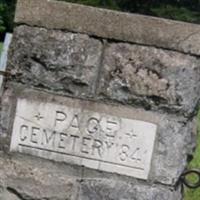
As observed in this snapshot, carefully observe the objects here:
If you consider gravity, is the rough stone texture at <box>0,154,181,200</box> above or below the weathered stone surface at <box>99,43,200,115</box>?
below

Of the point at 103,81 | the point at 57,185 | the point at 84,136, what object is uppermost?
the point at 103,81

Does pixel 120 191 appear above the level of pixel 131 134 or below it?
below

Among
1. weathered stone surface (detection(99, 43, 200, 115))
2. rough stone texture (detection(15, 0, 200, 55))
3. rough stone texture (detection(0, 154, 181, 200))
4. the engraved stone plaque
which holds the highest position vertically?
rough stone texture (detection(15, 0, 200, 55))

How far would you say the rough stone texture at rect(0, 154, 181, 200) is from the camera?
12.4 feet

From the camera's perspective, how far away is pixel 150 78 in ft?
12.3

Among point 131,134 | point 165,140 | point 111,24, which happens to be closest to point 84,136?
point 131,134

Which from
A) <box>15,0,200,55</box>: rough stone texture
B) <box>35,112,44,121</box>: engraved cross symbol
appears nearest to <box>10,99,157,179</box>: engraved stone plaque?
<box>35,112,44,121</box>: engraved cross symbol

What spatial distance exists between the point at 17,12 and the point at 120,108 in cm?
59

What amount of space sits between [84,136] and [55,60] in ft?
1.10

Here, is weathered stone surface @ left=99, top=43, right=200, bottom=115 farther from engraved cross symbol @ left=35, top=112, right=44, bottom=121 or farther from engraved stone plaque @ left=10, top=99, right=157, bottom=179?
engraved cross symbol @ left=35, top=112, right=44, bottom=121

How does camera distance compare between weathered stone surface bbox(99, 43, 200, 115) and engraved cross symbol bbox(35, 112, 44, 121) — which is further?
engraved cross symbol bbox(35, 112, 44, 121)

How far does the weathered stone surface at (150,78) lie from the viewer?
3.71m

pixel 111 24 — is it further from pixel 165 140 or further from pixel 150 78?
pixel 165 140

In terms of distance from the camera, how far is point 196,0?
24906 millimetres
